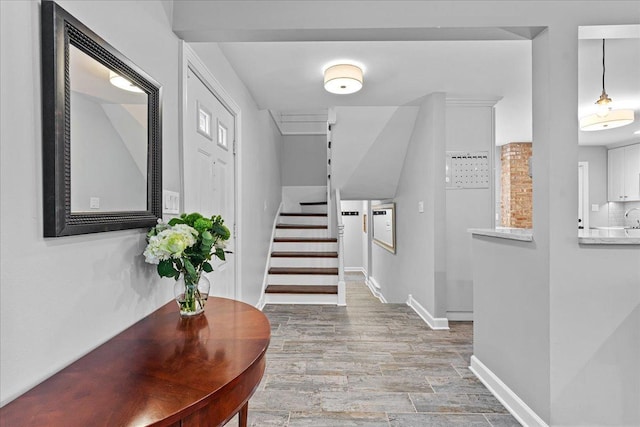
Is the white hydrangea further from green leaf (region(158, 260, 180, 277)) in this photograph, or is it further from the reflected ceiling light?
the reflected ceiling light

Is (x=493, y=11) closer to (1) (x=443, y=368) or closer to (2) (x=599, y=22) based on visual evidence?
(2) (x=599, y=22)

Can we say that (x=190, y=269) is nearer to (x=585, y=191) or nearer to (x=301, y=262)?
(x=301, y=262)

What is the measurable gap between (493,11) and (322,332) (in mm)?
2748

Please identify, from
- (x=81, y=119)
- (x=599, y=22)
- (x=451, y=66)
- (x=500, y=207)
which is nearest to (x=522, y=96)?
(x=451, y=66)

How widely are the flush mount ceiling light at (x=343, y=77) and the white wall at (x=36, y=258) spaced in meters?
1.72

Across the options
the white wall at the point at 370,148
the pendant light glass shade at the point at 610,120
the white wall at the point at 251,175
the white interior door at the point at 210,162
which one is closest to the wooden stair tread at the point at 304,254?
the white wall at the point at 251,175

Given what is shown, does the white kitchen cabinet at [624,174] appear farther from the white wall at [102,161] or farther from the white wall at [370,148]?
the white wall at [102,161]

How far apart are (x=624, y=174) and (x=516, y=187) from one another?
6.11ft

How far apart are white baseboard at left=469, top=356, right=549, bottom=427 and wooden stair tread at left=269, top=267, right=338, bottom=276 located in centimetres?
220

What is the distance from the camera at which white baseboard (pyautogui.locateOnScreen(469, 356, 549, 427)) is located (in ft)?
6.06

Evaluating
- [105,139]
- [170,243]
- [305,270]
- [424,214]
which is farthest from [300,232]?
[105,139]

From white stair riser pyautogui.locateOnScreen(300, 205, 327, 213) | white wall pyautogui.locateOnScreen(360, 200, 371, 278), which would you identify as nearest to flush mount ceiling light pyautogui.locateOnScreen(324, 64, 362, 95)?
white stair riser pyautogui.locateOnScreen(300, 205, 327, 213)

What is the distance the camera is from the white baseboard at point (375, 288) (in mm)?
6091

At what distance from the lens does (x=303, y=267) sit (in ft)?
15.5
